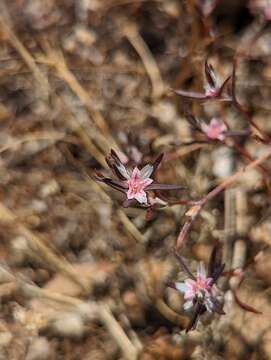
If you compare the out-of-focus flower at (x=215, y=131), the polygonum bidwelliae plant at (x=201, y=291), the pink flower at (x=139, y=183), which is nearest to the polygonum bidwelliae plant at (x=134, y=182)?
the pink flower at (x=139, y=183)

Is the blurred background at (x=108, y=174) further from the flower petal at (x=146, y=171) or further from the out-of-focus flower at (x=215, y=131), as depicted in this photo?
the flower petal at (x=146, y=171)

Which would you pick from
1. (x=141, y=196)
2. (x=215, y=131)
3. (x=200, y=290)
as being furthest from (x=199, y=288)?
(x=215, y=131)

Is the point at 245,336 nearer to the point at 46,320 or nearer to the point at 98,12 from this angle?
the point at 46,320

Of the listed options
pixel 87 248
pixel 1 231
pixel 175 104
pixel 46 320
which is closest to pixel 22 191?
pixel 1 231

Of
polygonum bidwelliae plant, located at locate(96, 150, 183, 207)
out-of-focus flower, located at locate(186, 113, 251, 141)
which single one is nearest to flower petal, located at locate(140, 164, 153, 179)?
polygonum bidwelliae plant, located at locate(96, 150, 183, 207)

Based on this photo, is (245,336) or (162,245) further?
(162,245)
